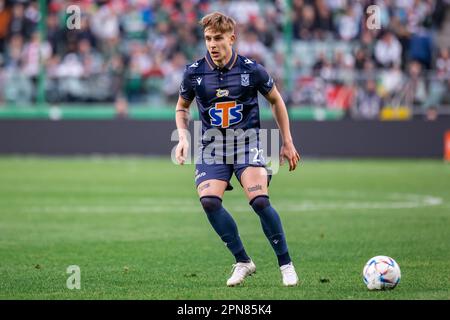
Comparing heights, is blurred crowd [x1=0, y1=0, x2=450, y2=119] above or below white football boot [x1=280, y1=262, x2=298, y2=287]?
above

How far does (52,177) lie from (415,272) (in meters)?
12.7

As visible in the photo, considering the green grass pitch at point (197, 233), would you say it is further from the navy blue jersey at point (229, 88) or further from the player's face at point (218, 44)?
the player's face at point (218, 44)

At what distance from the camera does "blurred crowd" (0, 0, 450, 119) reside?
941 inches

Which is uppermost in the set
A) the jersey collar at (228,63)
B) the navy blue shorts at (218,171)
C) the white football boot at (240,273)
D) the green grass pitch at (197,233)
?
the jersey collar at (228,63)

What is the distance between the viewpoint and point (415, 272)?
28.4 ft

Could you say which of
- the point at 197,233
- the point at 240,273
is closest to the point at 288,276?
the point at 240,273

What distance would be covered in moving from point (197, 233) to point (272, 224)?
4215 millimetres

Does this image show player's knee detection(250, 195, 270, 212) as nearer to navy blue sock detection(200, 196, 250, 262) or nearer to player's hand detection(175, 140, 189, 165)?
navy blue sock detection(200, 196, 250, 262)

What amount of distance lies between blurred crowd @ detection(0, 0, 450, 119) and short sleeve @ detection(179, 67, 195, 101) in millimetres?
15584

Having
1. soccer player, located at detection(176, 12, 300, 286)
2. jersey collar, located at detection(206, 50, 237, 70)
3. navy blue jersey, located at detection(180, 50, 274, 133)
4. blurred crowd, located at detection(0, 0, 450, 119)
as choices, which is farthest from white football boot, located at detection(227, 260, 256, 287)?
blurred crowd, located at detection(0, 0, 450, 119)

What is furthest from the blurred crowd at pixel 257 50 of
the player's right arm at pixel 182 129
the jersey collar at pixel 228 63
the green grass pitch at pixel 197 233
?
the jersey collar at pixel 228 63

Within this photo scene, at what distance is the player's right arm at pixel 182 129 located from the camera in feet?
26.3

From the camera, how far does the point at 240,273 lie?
8.13 m
